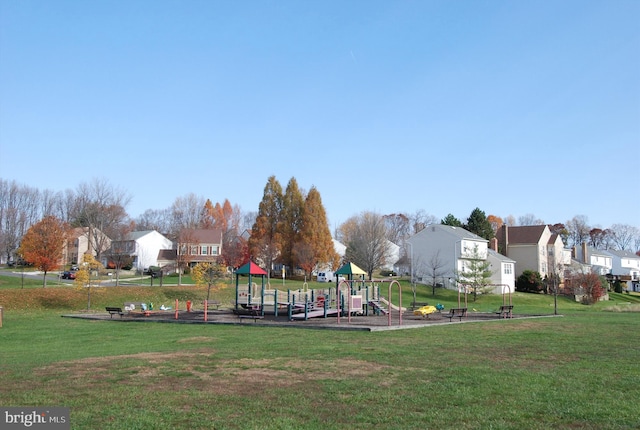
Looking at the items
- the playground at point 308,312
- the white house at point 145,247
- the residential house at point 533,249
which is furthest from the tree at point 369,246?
the playground at point 308,312

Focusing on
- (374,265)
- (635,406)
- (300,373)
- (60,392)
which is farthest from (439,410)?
(374,265)

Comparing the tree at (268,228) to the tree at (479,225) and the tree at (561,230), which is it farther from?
the tree at (561,230)

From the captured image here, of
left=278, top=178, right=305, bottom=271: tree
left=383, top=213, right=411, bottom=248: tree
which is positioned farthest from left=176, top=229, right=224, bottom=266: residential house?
left=383, top=213, right=411, bottom=248: tree

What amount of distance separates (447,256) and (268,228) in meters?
24.1

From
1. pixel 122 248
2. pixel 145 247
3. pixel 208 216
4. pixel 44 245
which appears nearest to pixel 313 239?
pixel 122 248

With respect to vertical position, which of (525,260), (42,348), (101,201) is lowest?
(42,348)

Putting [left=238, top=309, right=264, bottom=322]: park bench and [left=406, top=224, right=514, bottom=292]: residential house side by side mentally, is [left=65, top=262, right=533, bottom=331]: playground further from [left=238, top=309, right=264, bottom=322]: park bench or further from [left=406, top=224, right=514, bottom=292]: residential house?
[left=406, top=224, right=514, bottom=292]: residential house

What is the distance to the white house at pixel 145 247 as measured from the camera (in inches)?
3460

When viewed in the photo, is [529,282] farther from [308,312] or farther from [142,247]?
[142,247]

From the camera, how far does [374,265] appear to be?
8000cm

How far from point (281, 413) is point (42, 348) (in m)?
12.5

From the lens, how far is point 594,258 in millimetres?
109562

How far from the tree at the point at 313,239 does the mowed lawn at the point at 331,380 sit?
50732 mm

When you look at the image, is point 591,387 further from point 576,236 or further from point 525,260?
point 576,236
